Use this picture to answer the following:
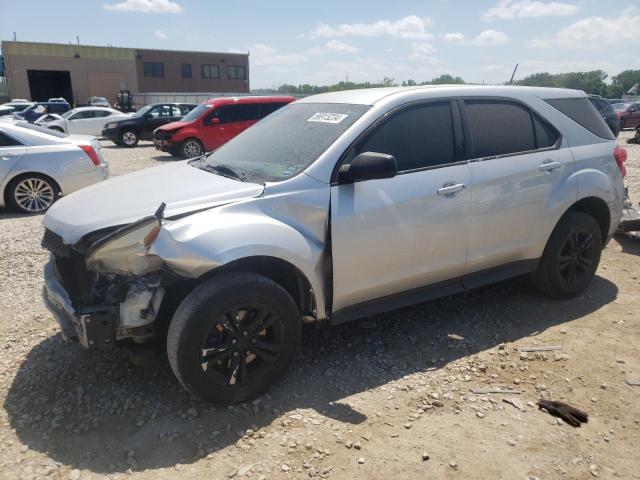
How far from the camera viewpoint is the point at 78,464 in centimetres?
259

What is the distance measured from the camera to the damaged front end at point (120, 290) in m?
2.70

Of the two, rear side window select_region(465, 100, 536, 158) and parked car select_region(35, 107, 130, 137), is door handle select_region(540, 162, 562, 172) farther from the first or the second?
parked car select_region(35, 107, 130, 137)

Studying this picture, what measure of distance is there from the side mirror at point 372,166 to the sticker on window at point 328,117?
0.51 m

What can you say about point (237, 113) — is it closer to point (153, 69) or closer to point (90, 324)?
point (90, 324)

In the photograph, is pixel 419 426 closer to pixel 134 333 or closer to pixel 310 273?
pixel 310 273

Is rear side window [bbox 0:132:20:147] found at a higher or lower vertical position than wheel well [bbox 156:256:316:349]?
higher

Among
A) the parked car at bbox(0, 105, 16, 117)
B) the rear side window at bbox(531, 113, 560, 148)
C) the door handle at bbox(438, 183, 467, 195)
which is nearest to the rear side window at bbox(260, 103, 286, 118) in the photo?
the rear side window at bbox(531, 113, 560, 148)

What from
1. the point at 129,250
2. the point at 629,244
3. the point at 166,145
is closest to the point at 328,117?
the point at 129,250

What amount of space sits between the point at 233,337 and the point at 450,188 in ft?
5.84

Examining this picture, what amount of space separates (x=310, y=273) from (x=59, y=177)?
254 inches

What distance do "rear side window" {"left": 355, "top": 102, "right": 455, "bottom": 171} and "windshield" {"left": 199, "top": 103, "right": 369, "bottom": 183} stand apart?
207 millimetres

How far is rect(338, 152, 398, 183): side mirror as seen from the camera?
9.84 ft

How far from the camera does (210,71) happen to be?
62.0 m

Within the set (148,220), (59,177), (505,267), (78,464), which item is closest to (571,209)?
(505,267)
